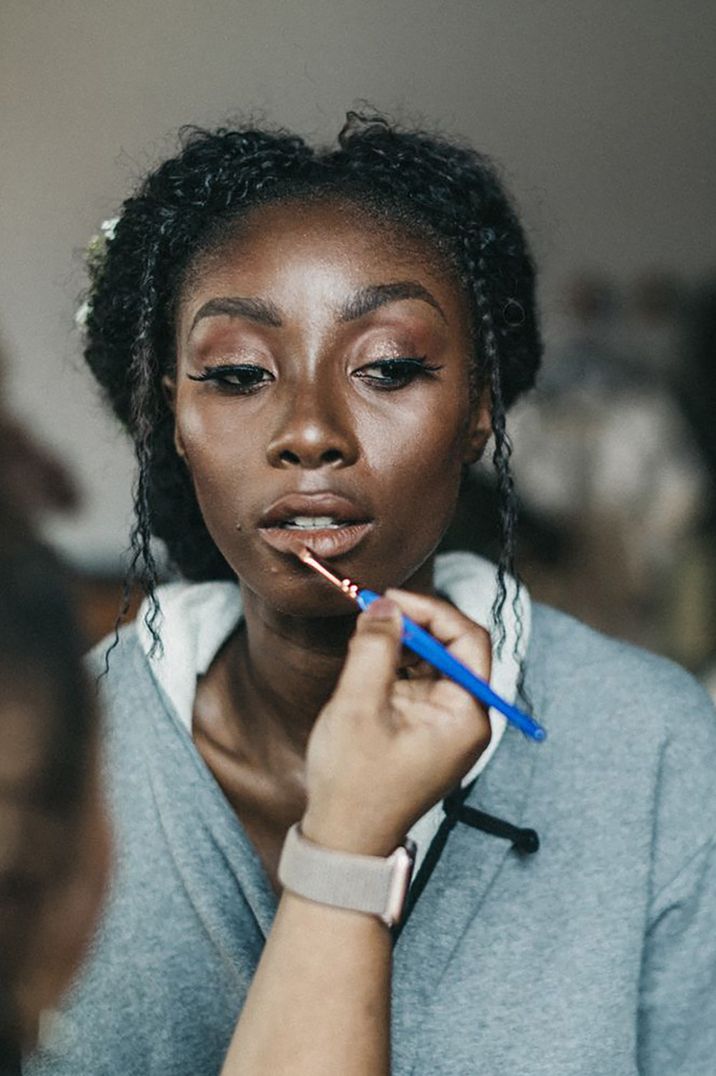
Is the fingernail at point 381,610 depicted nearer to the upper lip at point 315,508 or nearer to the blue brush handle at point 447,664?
the blue brush handle at point 447,664

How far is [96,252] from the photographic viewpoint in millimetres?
916

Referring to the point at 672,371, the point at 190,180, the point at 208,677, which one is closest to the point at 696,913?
the point at 208,677

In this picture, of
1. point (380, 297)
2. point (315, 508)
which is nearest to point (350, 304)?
point (380, 297)

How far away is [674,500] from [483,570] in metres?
0.99

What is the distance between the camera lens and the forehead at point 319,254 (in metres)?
0.75

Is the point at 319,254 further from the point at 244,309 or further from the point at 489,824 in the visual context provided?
the point at 489,824

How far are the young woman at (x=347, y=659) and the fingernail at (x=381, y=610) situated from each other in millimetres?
49

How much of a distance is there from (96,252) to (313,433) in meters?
0.32

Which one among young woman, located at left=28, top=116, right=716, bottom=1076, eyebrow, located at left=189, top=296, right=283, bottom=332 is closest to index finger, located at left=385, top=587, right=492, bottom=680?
young woman, located at left=28, top=116, right=716, bottom=1076

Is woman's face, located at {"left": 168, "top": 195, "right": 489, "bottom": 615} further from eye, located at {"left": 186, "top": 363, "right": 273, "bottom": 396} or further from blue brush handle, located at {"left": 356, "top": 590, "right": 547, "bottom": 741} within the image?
blue brush handle, located at {"left": 356, "top": 590, "right": 547, "bottom": 741}

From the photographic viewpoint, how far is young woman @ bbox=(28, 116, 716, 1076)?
0.75m

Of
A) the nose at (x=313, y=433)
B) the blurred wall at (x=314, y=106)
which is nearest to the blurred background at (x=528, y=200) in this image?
the blurred wall at (x=314, y=106)

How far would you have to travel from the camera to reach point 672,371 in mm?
1924

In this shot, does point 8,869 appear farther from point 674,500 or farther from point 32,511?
point 674,500
